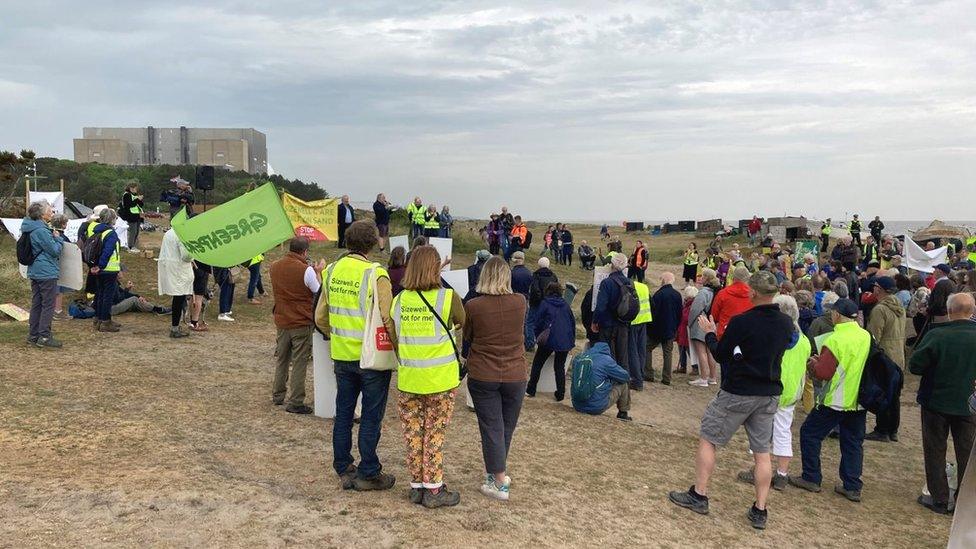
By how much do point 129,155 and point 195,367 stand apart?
159 feet

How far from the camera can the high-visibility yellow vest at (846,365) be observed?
6016 millimetres

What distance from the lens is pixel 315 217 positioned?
20719 millimetres

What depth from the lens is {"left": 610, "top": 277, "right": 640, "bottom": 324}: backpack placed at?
29.1 ft

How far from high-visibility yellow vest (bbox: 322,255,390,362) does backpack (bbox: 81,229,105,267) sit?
249 inches

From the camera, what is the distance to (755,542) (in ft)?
16.7

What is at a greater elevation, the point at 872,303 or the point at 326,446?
the point at 872,303

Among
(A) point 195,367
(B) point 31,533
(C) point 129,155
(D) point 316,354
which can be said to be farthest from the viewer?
(C) point 129,155

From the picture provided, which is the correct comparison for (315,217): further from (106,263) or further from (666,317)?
(666,317)

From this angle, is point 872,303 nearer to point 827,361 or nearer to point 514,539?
point 827,361

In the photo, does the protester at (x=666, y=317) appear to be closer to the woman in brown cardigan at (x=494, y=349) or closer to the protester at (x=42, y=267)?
the woman in brown cardigan at (x=494, y=349)

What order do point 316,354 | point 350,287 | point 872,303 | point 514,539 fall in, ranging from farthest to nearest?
point 872,303, point 316,354, point 350,287, point 514,539

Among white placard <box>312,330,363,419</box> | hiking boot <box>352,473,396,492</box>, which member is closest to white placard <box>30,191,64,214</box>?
white placard <box>312,330,363,419</box>

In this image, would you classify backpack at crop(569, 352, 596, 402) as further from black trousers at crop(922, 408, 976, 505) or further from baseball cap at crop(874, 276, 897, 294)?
baseball cap at crop(874, 276, 897, 294)

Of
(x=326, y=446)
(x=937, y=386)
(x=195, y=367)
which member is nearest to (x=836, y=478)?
(x=937, y=386)
